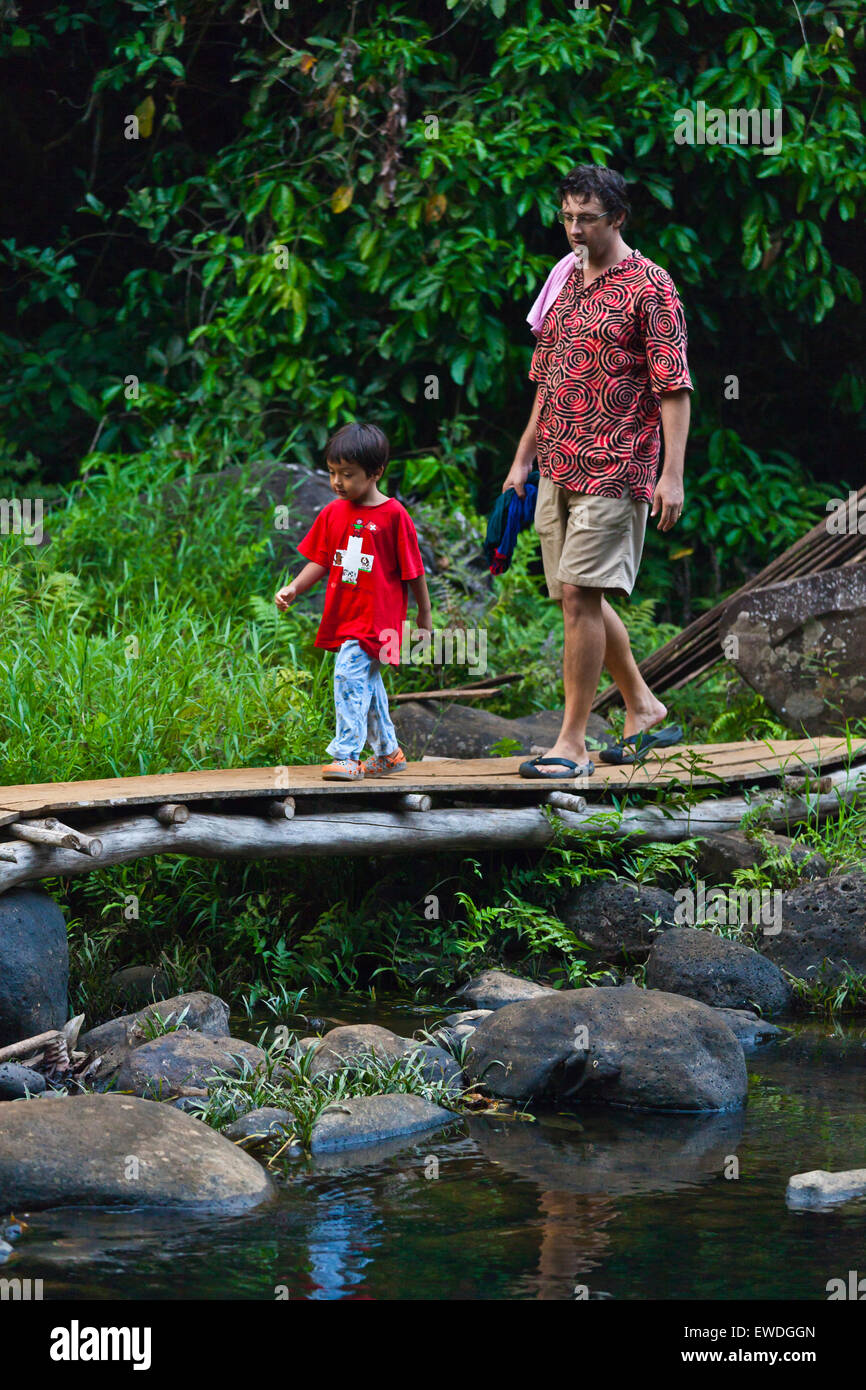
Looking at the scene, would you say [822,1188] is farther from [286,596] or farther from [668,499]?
[286,596]

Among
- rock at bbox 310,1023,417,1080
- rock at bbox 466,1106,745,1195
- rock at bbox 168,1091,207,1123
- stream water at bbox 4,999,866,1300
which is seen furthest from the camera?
rock at bbox 310,1023,417,1080

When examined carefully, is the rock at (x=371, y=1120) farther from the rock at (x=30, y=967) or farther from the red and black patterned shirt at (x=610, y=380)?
the red and black patterned shirt at (x=610, y=380)

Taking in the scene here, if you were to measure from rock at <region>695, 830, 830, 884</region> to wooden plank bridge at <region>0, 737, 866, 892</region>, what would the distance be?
135mm

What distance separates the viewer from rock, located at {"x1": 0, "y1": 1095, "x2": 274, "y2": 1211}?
12.0 feet

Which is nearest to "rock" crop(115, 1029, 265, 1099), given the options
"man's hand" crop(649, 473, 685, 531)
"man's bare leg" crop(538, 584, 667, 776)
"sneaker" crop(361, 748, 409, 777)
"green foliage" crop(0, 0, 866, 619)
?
"sneaker" crop(361, 748, 409, 777)

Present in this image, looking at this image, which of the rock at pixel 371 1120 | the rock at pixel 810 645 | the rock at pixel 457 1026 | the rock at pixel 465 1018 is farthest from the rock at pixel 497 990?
the rock at pixel 810 645

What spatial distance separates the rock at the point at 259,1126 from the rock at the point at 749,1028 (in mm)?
1650

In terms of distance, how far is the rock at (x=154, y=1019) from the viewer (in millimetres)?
4750

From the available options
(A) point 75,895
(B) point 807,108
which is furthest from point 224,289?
(A) point 75,895

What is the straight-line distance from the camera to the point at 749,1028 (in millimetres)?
5293

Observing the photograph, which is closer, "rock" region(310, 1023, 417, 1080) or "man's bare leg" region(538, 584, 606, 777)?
"rock" region(310, 1023, 417, 1080)

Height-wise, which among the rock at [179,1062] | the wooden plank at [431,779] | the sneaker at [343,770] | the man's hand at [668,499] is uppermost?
the man's hand at [668,499]

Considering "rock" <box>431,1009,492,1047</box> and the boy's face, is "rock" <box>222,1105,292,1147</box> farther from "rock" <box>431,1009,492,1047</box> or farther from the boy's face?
the boy's face

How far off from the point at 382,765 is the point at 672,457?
4.88 feet
